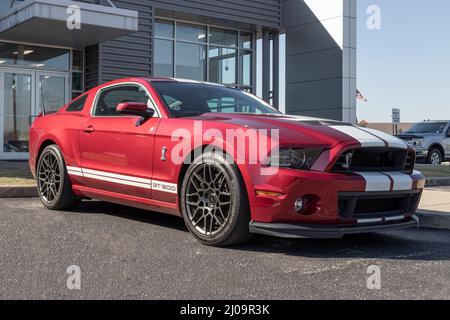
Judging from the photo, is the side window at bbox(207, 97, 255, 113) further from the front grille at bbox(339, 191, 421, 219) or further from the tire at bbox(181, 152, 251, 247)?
the front grille at bbox(339, 191, 421, 219)

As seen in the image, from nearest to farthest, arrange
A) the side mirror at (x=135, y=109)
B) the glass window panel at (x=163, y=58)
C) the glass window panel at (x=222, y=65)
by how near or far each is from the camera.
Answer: the side mirror at (x=135, y=109) < the glass window panel at (x=163, y=58) < the glass window panel at (x=222, y=65)

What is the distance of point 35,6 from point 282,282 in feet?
30.6

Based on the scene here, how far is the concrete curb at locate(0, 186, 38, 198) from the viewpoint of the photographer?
7664mm

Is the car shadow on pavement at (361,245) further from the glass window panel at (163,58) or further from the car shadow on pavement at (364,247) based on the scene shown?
the glass window panel at (163,58)

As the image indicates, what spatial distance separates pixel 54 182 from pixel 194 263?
2.97 meters

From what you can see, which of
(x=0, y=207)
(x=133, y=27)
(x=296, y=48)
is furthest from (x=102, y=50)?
A: (x=0, y=207)

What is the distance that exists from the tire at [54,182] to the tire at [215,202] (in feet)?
6.53

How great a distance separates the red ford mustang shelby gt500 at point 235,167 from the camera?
4.31 meters

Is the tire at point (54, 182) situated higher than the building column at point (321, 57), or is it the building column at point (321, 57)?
the building column at point (321, 57)

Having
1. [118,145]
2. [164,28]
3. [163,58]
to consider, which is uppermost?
[164,28]

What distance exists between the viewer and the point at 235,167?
448 centimetres

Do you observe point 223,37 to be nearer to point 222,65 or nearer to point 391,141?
point 222,65

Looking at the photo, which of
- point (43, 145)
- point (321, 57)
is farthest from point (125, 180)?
point (321, 57)

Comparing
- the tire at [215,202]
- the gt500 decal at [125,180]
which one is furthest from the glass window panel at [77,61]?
the tire at [215,202]
